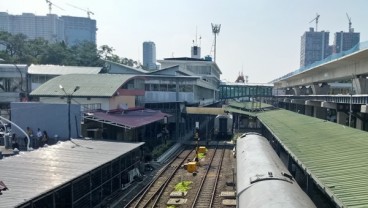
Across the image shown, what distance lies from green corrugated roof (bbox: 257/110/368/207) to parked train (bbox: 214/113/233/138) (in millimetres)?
19789

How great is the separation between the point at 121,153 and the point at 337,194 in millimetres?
13532

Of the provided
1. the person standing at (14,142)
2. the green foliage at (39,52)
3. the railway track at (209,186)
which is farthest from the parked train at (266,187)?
the green foliage at (39,52)

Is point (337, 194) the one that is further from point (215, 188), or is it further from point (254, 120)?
point (254, 120)

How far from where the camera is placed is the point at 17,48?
303 feet

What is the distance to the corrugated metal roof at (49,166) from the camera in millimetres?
12734

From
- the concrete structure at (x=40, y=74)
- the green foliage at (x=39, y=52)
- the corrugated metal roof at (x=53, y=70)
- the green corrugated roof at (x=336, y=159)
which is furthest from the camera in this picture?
the green foliage at (x=39, y=52)

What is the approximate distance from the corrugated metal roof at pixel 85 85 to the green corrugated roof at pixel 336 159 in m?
18.3

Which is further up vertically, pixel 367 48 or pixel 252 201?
pixel 367 48

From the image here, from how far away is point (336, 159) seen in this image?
567 inches

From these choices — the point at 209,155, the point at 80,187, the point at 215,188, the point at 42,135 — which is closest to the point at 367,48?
the point at 215,188

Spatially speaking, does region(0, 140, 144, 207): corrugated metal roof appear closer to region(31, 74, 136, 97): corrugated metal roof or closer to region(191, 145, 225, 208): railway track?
region(191, 145, 225, 208): railway track

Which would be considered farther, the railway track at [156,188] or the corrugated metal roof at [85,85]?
the corrugated metal roof at [85,85]

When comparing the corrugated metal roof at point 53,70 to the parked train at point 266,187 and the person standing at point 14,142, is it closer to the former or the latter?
the person standing at point 14,142

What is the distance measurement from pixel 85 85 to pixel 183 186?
18032 mm
